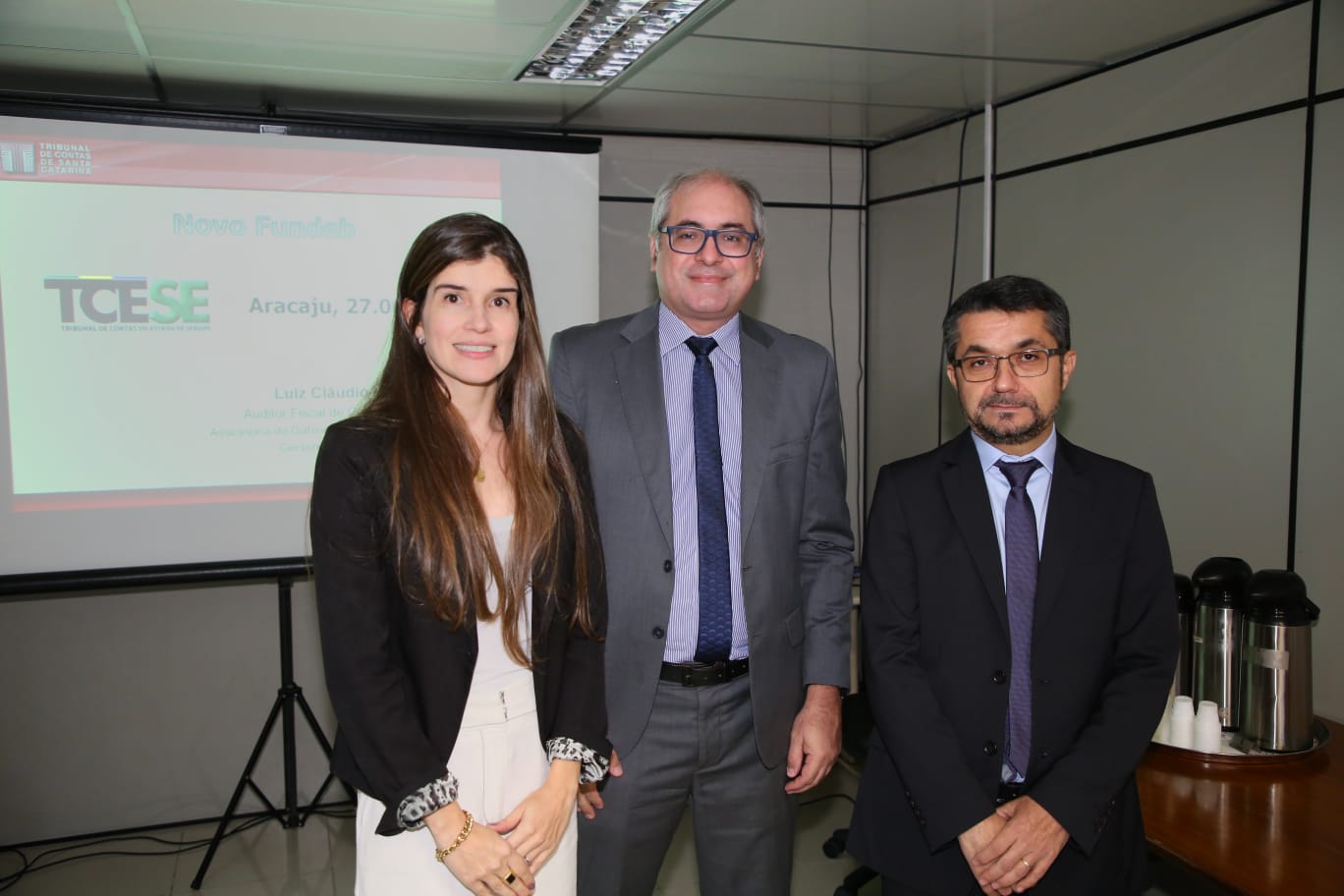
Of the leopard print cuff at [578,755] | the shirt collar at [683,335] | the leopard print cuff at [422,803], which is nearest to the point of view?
the leopard print cuff at [422,803]

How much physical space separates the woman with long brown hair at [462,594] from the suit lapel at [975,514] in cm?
64

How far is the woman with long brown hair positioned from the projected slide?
230 centimetres

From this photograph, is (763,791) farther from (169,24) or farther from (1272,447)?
(169,24)

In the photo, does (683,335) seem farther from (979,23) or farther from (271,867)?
(271,867)

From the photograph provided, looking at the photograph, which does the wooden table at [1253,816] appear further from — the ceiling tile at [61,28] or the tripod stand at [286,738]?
the ceiling tile at [61,28]

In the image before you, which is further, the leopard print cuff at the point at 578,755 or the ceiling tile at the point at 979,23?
the ceiling tile at the point at 979,23

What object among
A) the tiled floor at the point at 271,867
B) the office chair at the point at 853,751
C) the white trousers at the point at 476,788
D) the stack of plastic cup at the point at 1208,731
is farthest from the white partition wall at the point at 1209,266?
the white trousers at the point at 476,788

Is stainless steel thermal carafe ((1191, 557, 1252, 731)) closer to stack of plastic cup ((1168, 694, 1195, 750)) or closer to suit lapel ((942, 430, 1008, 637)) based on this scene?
stack of plastic cup ((1168, 694, 1195, 750))

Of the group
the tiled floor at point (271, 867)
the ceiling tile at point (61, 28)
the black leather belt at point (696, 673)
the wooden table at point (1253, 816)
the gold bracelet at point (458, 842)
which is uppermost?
the ceiling tile at point (61, 28)

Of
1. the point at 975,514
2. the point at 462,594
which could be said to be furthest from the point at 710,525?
the point at 462,594

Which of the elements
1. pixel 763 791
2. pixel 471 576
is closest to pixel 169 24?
pixel 471 576

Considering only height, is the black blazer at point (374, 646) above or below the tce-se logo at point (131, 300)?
below

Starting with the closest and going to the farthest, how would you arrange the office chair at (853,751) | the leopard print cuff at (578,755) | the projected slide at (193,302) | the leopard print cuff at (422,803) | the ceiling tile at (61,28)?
the leopard print cuff at (422,803) < the leopard print cuff at (578,755) < the ceiling tile at (61,28) < the office chair at (853,751) < the projected slide at (193,302)

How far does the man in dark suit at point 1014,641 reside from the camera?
1.67 meters
